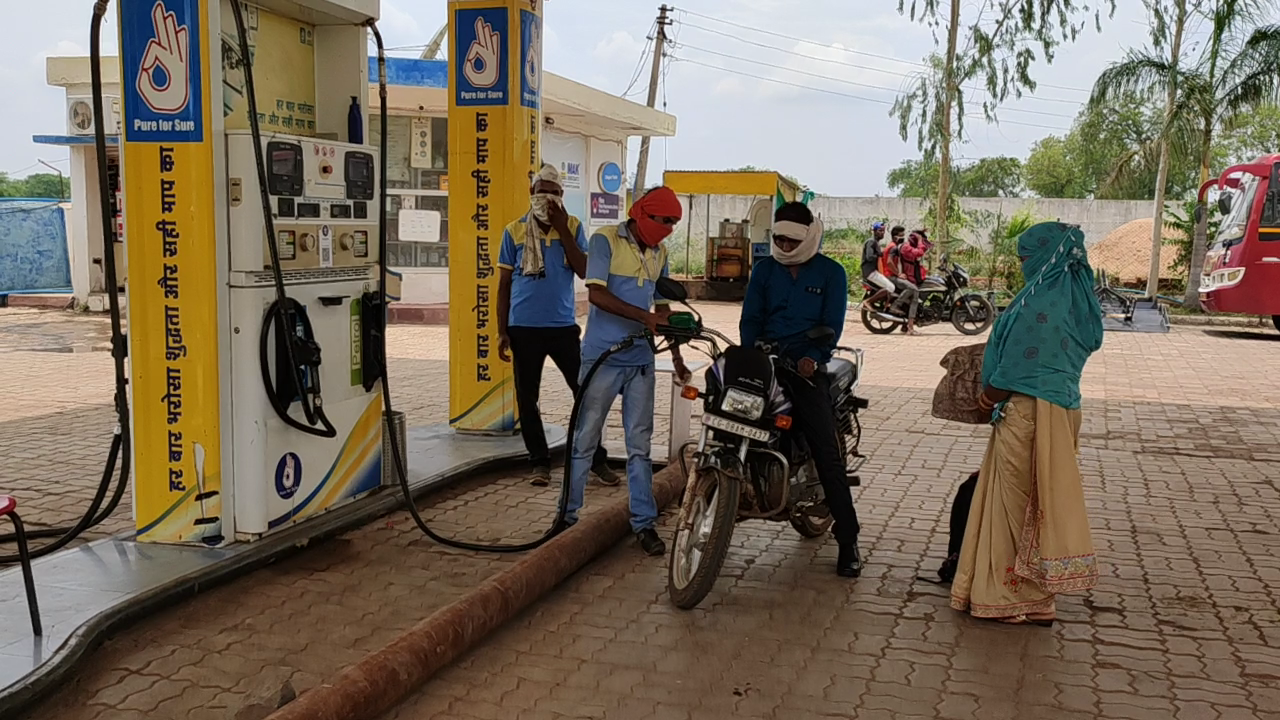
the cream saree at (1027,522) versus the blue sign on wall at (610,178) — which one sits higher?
the blue sign on wall at (610,178)

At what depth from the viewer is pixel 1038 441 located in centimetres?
479

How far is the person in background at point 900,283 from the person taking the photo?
59.6ft

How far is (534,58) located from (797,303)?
11.6ft

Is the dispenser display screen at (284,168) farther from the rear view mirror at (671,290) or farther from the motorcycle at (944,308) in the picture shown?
the motorcycle at (944,308)

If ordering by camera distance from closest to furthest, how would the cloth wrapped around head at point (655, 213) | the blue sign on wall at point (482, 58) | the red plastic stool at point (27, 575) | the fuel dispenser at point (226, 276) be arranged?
the red plastic stool at point (27, 575)
the fuel dispenser at point (226, 276)
the cloth wrapped around head at point (655, 213)
the blue sign on wall at point (482, 58)

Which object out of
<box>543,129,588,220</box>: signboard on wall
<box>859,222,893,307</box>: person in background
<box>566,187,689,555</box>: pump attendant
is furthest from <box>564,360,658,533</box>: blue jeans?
<box>543,129,588,220</box>: signboard on wall

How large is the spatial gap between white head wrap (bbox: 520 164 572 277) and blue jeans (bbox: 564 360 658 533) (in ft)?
3.90

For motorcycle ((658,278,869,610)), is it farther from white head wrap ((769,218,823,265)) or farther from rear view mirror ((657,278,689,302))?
white head wrap ((769,218,823,265))

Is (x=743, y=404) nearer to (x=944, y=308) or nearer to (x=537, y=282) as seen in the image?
(x=537, y=282)

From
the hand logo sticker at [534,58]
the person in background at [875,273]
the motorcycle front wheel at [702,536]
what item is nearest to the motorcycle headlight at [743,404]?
the motorcycle front wheel at [702,536]

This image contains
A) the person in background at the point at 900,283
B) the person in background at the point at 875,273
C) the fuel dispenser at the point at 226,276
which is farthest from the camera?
the person in background at the point at 900,283

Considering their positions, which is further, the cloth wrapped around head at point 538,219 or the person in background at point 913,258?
the person in background at point 913,258

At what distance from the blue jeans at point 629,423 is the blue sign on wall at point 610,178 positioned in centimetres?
1650

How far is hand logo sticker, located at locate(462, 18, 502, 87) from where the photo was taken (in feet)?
26.0
